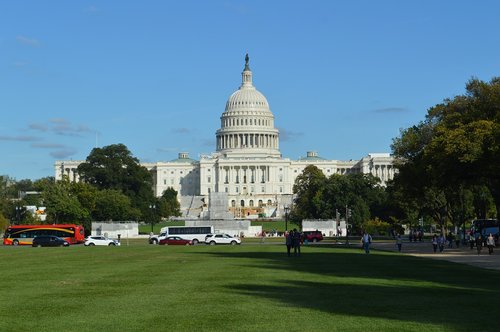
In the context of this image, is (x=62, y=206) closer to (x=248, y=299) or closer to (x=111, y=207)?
(x=111, y=207)

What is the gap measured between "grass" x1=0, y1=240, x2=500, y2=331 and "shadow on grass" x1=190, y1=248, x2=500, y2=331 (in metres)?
0.02

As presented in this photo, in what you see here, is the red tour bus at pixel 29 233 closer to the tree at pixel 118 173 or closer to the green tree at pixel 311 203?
the green tree at pixel 311 203

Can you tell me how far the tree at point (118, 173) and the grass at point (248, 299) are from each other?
381 feet

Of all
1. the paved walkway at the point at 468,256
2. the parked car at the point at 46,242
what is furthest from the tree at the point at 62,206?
the paved walkway at the point at 468,256

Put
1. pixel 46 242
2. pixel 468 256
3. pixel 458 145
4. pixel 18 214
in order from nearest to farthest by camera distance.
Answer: pixel 468 256 < pixel 458 145 < pixel 46 242 < pixel 18 214

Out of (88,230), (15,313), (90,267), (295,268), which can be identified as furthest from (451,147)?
(88,230)

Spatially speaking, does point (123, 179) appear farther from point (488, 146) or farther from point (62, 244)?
point (488, 146)

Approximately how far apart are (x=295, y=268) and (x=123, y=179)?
118 m

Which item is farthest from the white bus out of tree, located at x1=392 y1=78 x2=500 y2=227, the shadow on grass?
the shadow on grass

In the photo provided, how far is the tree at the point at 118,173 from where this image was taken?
152750 millimetres

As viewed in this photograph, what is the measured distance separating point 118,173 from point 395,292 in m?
131

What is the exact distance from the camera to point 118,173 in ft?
506

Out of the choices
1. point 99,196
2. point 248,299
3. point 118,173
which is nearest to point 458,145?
point 248,299

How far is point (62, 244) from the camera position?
84.2 meters
